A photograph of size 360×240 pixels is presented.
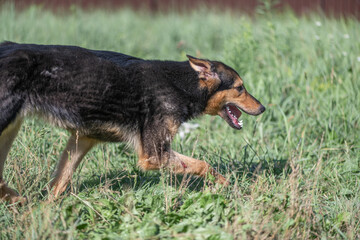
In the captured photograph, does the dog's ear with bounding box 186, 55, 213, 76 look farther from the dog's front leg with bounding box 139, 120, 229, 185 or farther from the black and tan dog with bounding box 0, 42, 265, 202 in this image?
the dog's front leg with bounding box 139, 120, 229, 185

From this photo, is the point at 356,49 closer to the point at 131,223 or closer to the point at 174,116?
the point at 174,116

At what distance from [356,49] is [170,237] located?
5.21 metres

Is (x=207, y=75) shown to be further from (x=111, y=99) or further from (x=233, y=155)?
(x=233, y=155)

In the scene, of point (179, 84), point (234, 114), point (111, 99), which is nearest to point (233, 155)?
point (234, 114)

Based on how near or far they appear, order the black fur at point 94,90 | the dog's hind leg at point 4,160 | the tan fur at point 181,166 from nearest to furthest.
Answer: the black fur at point 94,90 → the dog's hind leg at point 4,160 → the tan fur at point 181,166

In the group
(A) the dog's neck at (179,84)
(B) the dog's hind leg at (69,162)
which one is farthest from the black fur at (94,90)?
(B) the dog's hind leg at (69,162)

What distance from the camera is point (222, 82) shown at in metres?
4.40

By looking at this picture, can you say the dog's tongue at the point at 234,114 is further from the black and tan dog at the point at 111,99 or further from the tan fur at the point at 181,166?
the tan fur at the point at 181,166

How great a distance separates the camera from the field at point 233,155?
3.25 m

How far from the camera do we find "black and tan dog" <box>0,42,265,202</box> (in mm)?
3499

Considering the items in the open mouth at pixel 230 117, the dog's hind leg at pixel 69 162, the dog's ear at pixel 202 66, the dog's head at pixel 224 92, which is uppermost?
the dog's ear at pixel 202 66

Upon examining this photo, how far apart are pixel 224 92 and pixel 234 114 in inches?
11.1

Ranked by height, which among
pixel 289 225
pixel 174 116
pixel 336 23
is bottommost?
pixel 289 225

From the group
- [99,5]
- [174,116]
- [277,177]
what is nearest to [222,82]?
[174,116]
